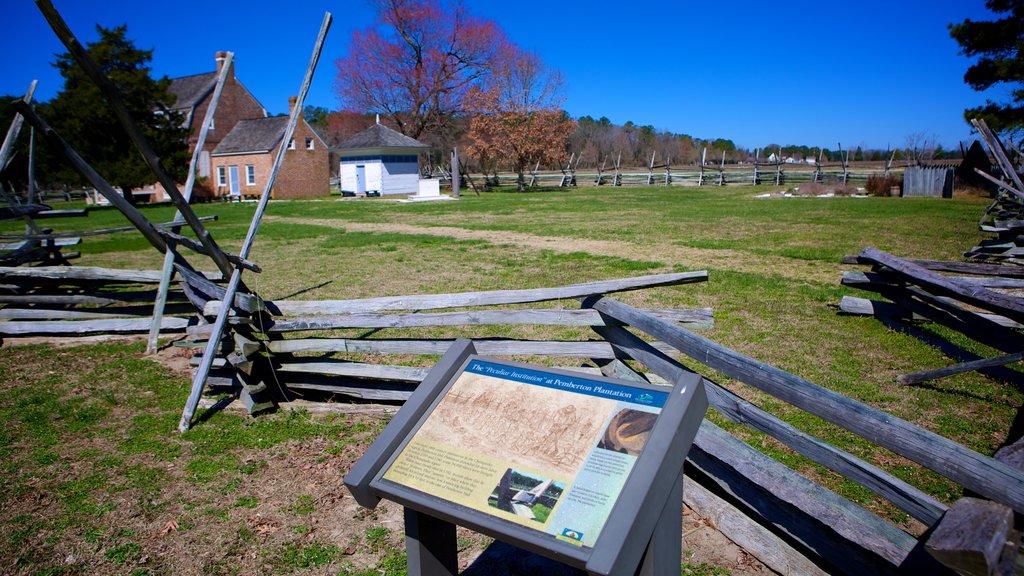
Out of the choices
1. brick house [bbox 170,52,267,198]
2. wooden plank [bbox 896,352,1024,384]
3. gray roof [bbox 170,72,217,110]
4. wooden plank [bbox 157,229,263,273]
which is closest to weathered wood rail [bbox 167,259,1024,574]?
wooden plank [bbox 157,229,263,273]

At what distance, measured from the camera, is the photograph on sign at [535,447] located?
185cm

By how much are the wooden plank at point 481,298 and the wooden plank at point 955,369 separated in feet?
7.65

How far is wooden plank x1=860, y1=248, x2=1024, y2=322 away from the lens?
462 cm

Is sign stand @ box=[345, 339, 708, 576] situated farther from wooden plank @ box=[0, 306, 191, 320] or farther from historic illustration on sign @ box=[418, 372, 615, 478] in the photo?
wooden plank @ box=[0, 306, 191, 320]

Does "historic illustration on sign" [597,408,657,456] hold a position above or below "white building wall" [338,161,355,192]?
below

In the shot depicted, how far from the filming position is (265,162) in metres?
37.8

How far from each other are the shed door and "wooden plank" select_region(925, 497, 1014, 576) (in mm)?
42681

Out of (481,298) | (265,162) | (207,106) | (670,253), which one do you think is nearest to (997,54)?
(670,253)

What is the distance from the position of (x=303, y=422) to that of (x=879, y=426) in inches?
159

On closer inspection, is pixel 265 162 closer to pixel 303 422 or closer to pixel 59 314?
pixel 59 314

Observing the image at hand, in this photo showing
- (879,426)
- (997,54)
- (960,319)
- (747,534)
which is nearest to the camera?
(879,426)

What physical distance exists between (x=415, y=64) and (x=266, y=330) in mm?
43151

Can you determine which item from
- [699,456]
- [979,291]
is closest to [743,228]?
[979,291]

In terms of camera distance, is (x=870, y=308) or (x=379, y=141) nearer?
(x=870, y=308)
